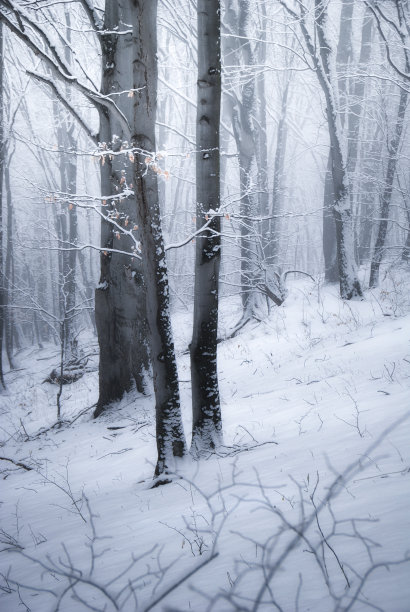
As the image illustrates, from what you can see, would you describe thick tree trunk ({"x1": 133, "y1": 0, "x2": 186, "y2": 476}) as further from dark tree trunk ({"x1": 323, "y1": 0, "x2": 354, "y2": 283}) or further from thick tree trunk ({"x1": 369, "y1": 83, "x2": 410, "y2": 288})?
thick tree trunk ({"x1": 369, "y1": 83, "x2": 410, "y2": 288})

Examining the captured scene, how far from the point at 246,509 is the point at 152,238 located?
2.04 metres

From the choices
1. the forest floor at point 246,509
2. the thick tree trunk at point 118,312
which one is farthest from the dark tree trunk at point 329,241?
the thick tree trunk at point 118,312

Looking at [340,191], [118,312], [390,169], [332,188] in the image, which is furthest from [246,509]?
[390,169]

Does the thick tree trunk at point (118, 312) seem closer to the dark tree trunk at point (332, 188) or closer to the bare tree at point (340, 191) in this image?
the bare tree at point (340, 191)

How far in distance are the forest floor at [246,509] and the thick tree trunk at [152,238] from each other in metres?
0.35

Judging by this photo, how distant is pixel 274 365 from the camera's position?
6234mm

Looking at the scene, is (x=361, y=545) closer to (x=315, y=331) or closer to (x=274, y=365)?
(x=274, y=365)

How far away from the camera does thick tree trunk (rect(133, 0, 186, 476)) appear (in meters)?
2.62

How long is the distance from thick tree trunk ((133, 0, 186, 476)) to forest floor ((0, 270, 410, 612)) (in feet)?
1.15

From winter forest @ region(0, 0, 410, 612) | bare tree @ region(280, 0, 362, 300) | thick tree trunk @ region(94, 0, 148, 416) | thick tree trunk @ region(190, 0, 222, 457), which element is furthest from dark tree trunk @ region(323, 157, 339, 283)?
thick tree trunk @ region(190, 0, 222, 457)

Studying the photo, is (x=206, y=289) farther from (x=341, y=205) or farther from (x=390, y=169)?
(x=390, y=169)

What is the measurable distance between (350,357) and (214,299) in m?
2.68

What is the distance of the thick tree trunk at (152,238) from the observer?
262 centimetres

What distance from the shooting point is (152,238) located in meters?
2.79
